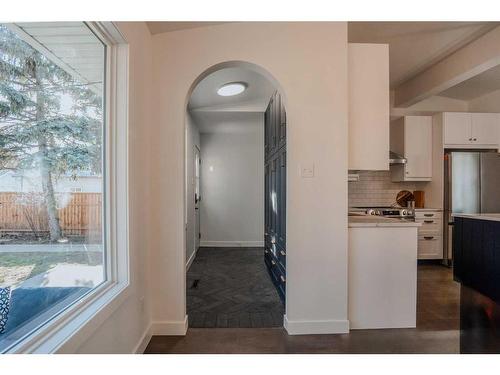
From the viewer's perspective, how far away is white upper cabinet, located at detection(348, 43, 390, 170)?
2.51m

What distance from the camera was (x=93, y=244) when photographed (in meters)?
1.69

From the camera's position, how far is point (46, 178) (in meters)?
1.28

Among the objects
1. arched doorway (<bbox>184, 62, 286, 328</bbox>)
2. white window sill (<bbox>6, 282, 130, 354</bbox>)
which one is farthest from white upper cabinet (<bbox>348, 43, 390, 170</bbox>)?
white window sill (<bbox>6, 282, 130, 354</bbox>)

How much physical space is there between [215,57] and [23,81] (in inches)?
59.0

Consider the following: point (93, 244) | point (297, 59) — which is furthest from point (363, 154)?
point (93, 244)

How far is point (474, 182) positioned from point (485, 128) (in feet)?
3.02

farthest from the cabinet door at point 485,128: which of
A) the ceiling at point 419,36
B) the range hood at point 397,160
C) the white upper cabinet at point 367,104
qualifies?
the white upper cabinet at point 367,104

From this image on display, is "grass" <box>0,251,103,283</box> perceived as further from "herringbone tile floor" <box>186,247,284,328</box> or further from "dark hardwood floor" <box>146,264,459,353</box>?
"herringbone tile floor" <box>186,247,284,328</box>

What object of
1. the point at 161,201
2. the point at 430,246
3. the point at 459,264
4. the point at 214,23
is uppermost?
the point at 214,23

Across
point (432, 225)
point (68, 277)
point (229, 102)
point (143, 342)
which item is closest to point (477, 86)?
point (432, 225)

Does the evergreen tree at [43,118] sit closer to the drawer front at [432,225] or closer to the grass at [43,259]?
the grass at [43,259]

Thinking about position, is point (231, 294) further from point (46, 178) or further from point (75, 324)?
point (46, 178)

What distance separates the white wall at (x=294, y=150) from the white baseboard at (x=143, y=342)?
0.45 feet
